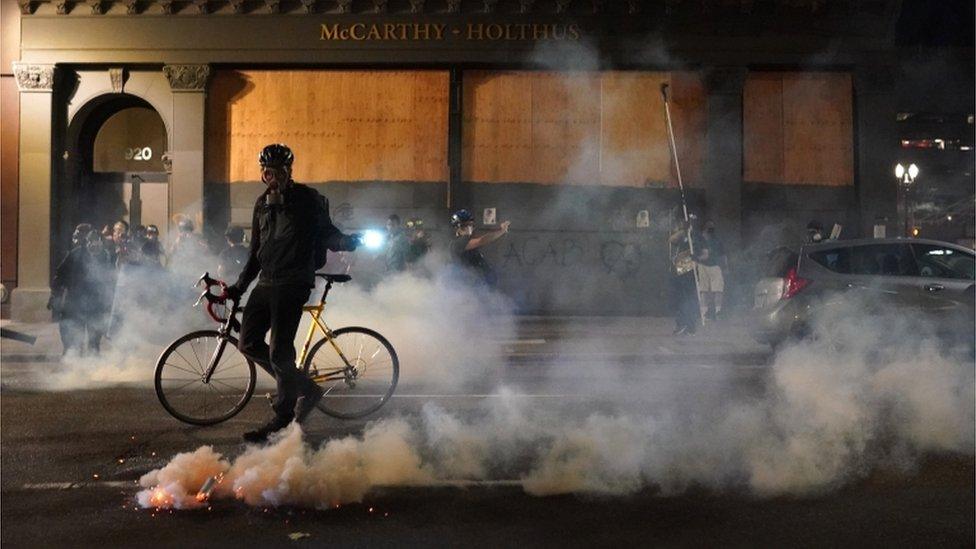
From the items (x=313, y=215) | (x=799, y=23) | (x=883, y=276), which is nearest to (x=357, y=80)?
(x=799, y=23)

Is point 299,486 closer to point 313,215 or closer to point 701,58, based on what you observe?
point 313,215

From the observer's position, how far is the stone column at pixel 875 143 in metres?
14.9

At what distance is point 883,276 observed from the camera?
9.14 m

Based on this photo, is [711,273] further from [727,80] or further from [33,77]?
[33,77]

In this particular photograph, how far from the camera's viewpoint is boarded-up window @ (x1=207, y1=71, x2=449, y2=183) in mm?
15203

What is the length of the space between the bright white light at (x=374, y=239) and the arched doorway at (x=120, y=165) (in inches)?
155

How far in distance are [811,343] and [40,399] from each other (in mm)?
7024

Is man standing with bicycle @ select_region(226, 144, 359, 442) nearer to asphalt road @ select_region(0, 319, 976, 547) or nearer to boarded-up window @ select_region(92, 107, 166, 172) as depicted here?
asphalt road @ select_region(0, 319, 976, 547)

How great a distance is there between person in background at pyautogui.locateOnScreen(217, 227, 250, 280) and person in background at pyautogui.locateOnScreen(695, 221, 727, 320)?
21.0 feet

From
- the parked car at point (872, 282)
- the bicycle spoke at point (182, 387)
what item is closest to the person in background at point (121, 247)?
the bicycle spoke at point (182, 387)

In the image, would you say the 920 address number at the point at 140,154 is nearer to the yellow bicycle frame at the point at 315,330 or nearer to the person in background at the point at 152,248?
the person in background at the point at 152,248

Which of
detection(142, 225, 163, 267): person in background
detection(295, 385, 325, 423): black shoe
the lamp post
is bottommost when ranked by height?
detection(295, 385, 325, 423): black shoe

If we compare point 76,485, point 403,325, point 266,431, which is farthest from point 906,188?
point 76,485

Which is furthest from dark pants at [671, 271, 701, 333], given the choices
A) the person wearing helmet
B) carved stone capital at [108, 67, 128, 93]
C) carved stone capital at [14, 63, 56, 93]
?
carved stone capital at [14, 63, 56, 93]
